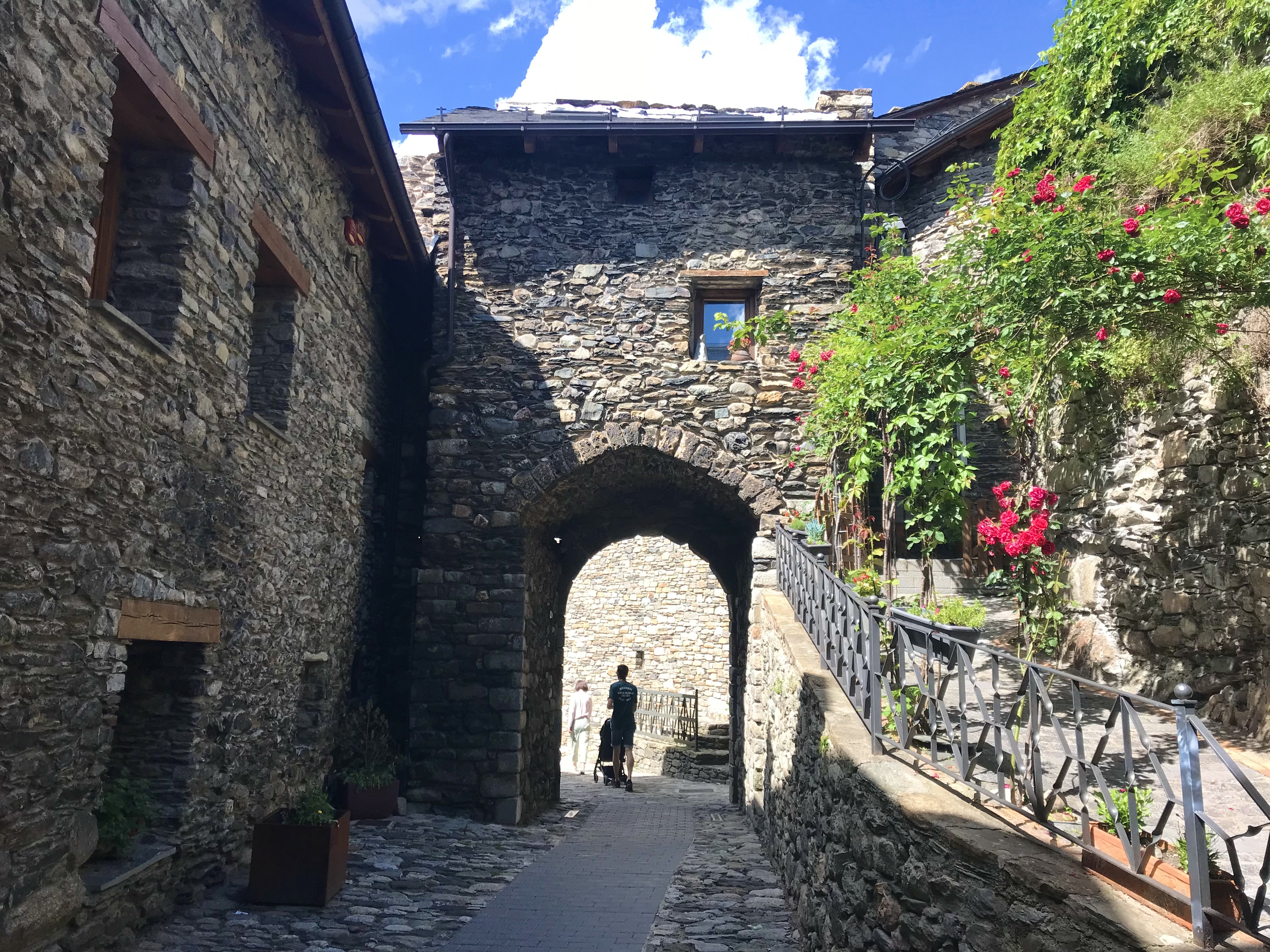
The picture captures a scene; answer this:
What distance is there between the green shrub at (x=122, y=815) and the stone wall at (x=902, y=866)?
302cm

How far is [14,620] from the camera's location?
3061mm

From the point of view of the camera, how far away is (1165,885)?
2.09 metres

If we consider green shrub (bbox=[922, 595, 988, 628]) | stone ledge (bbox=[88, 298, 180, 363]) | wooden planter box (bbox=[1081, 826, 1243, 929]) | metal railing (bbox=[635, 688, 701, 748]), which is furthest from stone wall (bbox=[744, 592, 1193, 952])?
metal railing (bbox=[635, 688, 701, 748])

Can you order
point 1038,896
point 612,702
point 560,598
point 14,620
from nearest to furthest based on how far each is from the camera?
point 1038,896 → point 14,620 → point 560,598 → point 612,702

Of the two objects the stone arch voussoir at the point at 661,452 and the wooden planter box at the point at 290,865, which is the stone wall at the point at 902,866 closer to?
the wooden planter box at the point at 290,865

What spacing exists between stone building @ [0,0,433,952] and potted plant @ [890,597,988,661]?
10.4 ft

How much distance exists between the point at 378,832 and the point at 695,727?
8.60m

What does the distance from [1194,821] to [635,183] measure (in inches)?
307

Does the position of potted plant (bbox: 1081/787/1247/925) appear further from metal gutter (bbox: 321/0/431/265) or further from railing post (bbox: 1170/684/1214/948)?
metal gutter (bbox: 321/0/431/265)

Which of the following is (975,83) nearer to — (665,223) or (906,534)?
(665,223)

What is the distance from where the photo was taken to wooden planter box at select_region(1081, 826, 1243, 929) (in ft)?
6.72

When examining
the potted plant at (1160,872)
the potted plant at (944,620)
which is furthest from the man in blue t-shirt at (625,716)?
the potted plant at (1160,872)

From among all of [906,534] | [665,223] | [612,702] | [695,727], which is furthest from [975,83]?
[695,727]

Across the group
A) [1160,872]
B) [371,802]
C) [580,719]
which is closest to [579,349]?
[371,802]
